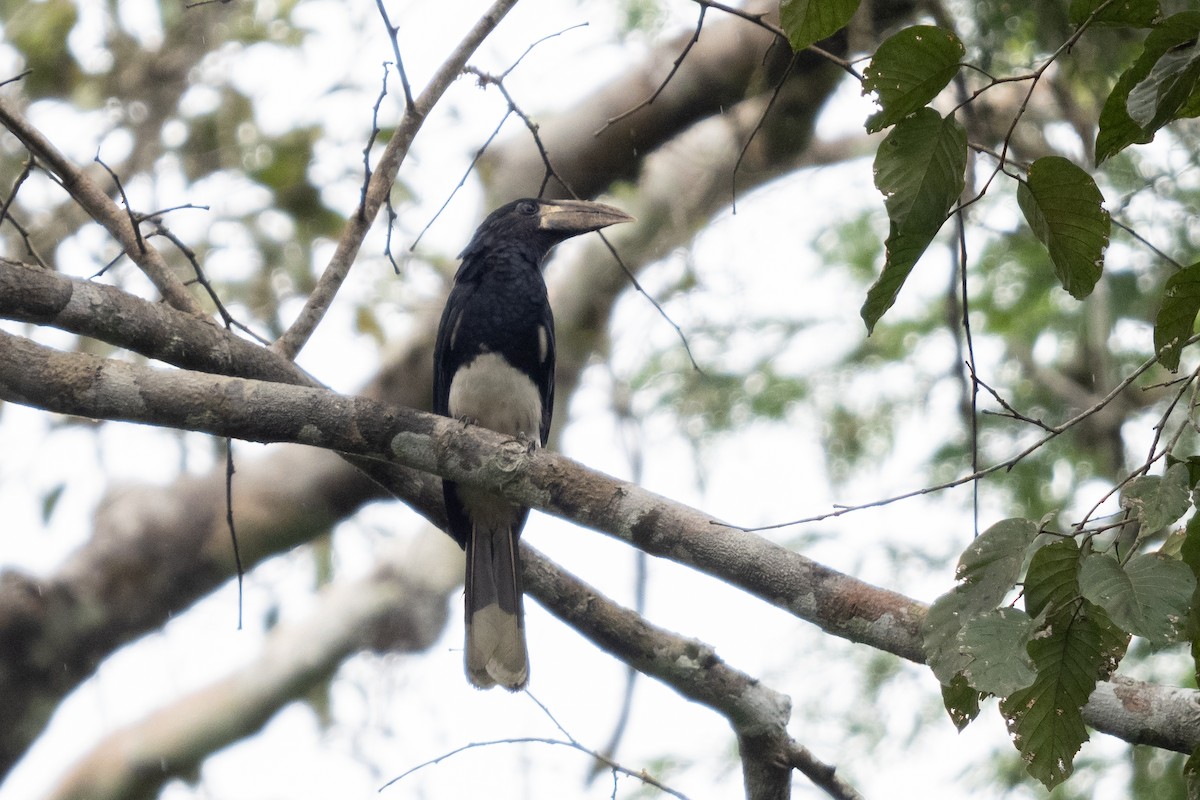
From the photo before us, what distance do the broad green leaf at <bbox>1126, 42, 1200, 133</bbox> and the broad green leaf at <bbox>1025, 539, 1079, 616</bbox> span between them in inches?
21.8

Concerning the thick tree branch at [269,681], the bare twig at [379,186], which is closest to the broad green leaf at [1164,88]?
the bare twig at [379,186]

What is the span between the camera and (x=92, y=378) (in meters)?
2.21

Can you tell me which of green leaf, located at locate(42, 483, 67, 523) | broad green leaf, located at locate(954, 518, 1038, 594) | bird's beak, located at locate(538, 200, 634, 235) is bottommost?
broad green leaf, located at locate(954, 518, 1038, 594)

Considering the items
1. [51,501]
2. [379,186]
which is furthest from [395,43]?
[51,501]

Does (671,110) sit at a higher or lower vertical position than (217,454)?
higher

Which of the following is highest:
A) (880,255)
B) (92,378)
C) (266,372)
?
(880,255)

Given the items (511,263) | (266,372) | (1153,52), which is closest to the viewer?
(1153,52)

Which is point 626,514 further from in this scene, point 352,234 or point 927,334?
point 927,334

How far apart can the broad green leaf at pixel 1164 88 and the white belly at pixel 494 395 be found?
2.39 metres

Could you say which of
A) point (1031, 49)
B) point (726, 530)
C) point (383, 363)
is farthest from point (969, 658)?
point (383, 363)

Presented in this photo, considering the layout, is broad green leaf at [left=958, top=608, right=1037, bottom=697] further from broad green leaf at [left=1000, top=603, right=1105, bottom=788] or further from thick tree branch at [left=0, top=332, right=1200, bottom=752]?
thick tree branch at [left=0, top=332, right=1200, bottom=752]

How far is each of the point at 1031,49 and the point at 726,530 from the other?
10.7 ft

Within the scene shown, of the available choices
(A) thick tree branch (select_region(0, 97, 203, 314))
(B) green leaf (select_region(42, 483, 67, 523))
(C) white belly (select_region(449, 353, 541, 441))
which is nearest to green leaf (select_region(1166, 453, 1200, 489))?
(A) thick tree branch (select_region(0, 97, 203, 314))

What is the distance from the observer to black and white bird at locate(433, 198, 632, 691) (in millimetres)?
3258
